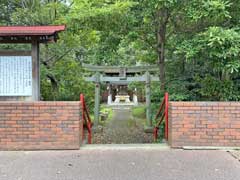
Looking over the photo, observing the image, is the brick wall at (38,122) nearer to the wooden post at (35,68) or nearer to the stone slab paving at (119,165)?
the stone slab paving at (119,165)

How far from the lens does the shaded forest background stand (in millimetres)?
5434

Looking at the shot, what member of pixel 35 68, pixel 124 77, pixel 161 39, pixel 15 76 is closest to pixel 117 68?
pixel 124 77

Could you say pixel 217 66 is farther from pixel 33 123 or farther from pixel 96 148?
pixel 33 123

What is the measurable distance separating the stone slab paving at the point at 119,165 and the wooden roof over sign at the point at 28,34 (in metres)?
2.15

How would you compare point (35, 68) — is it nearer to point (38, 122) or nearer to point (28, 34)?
point (28, 34)

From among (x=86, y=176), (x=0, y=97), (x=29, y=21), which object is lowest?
(x=86, y=176)

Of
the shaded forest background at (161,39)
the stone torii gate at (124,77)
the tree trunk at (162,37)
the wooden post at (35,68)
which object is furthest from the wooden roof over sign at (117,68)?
the wooden post at (35,68)

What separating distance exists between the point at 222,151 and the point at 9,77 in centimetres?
424

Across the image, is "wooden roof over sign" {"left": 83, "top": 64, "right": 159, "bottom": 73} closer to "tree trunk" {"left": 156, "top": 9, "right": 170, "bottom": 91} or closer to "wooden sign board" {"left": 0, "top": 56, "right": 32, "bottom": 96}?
"tree trunk" {"left": 156, "top": 9, "right": 170, "bottom": 91}

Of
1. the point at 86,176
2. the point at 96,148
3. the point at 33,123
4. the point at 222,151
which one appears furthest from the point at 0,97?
the point at 222,151

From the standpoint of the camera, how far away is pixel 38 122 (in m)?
5.37

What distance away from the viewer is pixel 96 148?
5.56 metres

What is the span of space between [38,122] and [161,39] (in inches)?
168

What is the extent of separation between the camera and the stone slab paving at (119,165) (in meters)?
4.09
